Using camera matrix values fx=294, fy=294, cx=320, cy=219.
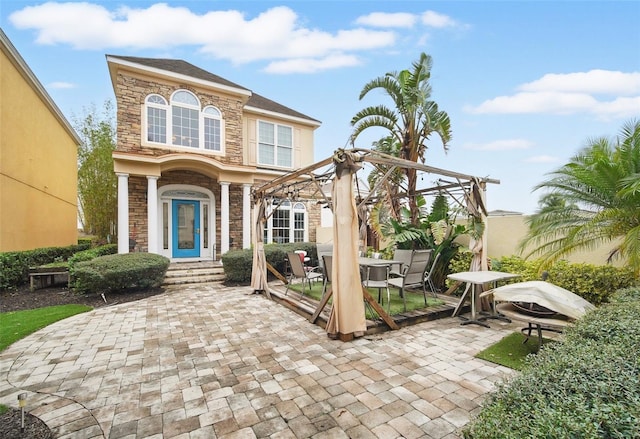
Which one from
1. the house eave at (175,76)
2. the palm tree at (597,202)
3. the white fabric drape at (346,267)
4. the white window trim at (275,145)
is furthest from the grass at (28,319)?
the palm tree at (597,202)

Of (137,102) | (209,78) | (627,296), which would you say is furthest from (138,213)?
(627,296)

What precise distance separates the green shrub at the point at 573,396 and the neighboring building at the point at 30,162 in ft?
34.4

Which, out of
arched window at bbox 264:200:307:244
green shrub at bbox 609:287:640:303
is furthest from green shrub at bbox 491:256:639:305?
arched window at bbox 264:200:307:244

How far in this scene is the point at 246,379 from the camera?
3.27m

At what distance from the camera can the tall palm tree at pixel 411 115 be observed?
25.0ft

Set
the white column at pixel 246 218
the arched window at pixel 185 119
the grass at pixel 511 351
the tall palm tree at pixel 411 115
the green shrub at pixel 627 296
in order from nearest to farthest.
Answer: the green shrub at pixel 627 296 → the grass at pixel 511 351 → the tall palm tree at pixel 411 115 → the arched window at pixel 185 119 → the white column at pixel 246 218

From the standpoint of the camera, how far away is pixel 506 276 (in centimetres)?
501

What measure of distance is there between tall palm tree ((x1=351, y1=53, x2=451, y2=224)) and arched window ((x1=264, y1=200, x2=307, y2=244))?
571 cm

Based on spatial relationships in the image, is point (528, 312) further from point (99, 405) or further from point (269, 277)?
point (269, 277)

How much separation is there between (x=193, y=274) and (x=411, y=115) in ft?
26.1

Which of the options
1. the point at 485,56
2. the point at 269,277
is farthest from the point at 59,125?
the point at 485,56

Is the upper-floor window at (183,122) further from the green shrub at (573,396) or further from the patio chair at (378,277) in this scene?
the green shrub at (573,396)

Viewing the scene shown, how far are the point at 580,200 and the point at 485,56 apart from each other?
479cm

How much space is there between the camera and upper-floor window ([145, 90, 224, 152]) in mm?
10305
